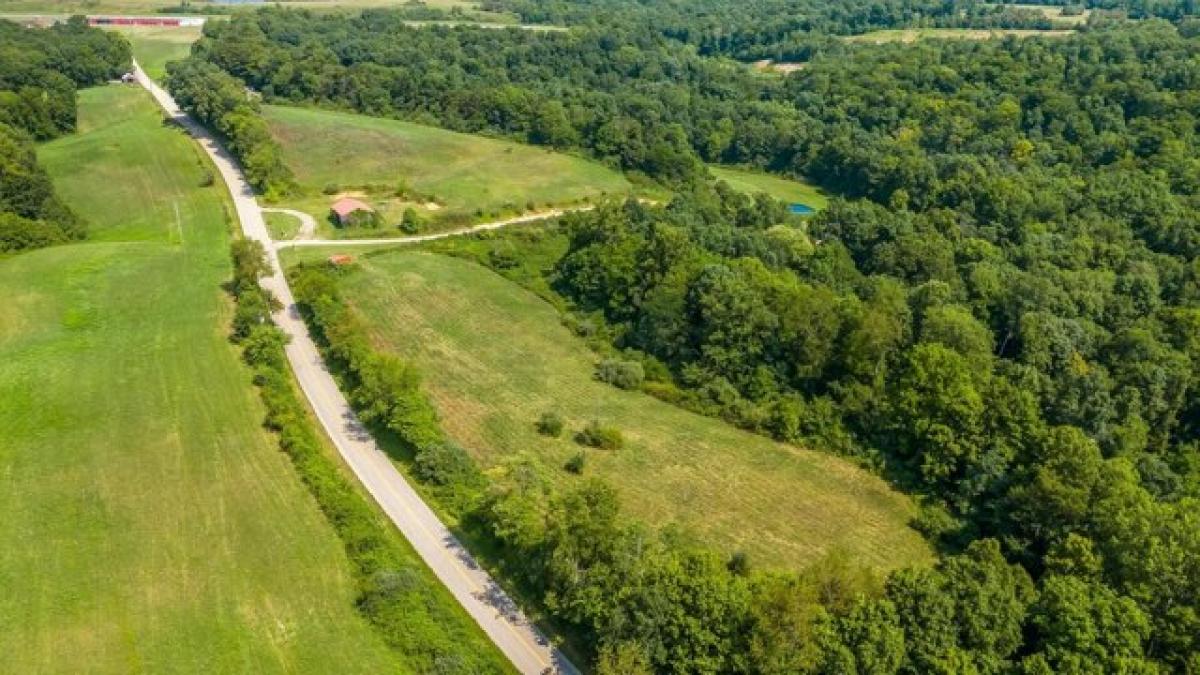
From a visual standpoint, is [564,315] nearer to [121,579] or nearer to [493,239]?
[493,239]

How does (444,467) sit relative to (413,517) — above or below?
above

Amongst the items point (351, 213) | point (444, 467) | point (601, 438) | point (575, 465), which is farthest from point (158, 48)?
point (575, 465)

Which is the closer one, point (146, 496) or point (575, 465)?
point (146, 496)

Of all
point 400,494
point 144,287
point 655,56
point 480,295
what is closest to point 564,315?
point 480,295

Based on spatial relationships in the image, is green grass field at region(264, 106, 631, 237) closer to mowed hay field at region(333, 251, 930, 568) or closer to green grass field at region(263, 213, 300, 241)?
green grass field at region(263, 213, 300, 241)

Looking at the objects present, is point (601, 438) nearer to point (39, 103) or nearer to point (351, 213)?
point (351, 213)

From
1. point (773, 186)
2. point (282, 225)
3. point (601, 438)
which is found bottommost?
point (773, 186)

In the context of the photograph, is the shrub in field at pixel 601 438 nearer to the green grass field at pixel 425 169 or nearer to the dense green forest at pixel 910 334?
→ the dense green forest at pixel 910 334

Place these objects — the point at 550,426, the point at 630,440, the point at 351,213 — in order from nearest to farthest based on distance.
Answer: the point at 550,426 < the point at 630,440 < the point at 351,213

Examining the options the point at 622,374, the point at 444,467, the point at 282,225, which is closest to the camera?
the point at 444,467
